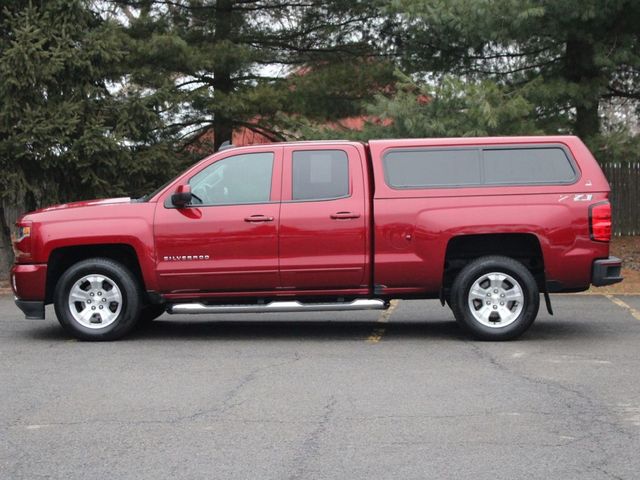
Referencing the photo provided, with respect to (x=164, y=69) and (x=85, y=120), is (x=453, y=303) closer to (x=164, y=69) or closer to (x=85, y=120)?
(x=85, y=120)

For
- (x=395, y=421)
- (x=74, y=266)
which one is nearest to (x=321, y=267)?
(x=74, y=266)

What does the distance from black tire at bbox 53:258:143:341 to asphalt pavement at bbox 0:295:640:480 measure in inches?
9.9

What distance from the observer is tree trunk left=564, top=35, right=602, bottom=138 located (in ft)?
59.1

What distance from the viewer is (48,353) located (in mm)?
9258

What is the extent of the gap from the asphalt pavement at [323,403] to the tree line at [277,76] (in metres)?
5.24

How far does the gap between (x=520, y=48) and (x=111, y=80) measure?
7971 mm

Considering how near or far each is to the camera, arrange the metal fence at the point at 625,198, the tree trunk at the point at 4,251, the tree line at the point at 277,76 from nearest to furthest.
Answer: the tree line at the point at 277,76 → the tree trunk at the point at 4,251 → the metal fence at the point at 625,198

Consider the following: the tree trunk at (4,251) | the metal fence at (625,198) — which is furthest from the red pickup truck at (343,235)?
the metal fence at (625,198)

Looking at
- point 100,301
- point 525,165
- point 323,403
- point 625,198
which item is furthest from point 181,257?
point 625,198

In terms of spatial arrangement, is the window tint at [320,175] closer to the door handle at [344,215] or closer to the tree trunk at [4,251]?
the door handle at [344,215]

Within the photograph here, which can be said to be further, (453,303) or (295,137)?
(295,137)

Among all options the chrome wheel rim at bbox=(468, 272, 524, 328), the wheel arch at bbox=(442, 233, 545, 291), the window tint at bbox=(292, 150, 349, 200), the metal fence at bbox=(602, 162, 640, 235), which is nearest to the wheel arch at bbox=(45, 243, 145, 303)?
the window tint at bbox=(292, 150, 349, 200)

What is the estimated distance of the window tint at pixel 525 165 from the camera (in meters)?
9.68

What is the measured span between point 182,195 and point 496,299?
3287 millimetres
